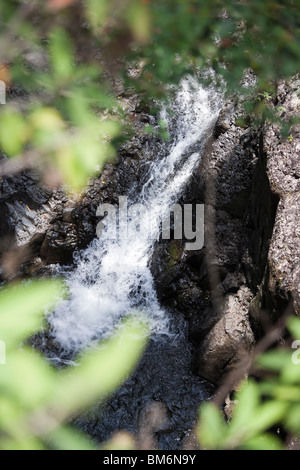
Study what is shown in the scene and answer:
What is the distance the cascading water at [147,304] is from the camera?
180 inches

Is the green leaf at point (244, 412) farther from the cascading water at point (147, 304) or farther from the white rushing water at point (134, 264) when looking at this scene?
the white rushing water at point (134, 264)

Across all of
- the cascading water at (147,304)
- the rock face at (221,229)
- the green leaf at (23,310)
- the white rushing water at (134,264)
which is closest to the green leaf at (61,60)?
the green leaf at (23,310)

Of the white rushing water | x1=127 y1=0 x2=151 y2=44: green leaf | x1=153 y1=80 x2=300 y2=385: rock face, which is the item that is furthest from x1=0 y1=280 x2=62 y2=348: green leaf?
the white rushing water

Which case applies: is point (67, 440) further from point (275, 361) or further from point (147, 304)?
point (147, 304)

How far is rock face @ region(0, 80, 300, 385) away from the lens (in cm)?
408

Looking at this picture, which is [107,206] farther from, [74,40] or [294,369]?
[294,369]

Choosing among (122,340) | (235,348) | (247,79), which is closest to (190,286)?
(235,348)

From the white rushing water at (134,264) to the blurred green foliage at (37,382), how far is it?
481 cm
